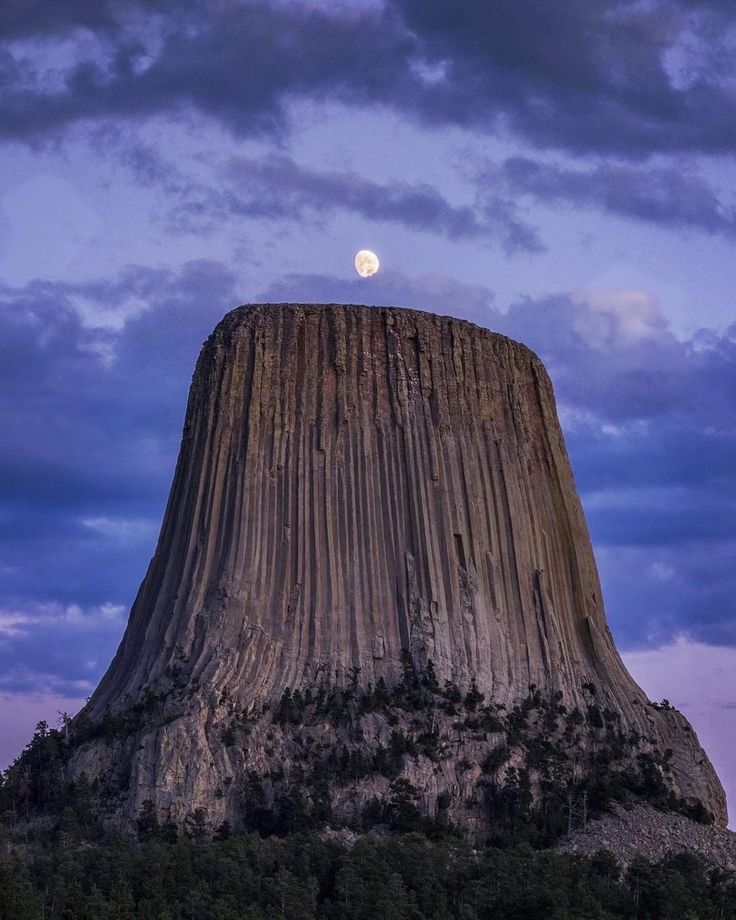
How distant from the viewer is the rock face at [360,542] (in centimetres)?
7200

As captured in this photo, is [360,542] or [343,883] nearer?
[343,883]

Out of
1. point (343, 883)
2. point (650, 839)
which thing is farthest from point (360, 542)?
point (343, 883)

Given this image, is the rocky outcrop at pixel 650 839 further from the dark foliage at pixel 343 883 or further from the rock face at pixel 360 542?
the rock face at pixel 360 542

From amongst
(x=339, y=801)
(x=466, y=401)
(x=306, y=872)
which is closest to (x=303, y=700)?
(x=339, y=801)

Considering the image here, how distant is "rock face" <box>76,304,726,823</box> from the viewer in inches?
A: 2835

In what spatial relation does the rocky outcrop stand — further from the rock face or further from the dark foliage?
the rock face

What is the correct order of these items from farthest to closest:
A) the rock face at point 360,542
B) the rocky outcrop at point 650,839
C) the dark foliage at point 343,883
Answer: the rock face at point 360,542 → the rocky outcrop at point 650,839 → the dark foliage at point 343,883

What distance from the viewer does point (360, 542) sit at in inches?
2950

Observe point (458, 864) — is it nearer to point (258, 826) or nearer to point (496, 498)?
point (258, 826)

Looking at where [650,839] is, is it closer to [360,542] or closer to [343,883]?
[343,883]

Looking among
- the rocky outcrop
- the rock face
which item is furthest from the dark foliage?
the rock face

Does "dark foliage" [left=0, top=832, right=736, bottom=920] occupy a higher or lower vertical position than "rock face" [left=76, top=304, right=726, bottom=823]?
lower

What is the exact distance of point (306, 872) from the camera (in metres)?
62.1

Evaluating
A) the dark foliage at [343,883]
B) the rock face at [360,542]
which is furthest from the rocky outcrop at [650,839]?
the rock face at [360,542]
